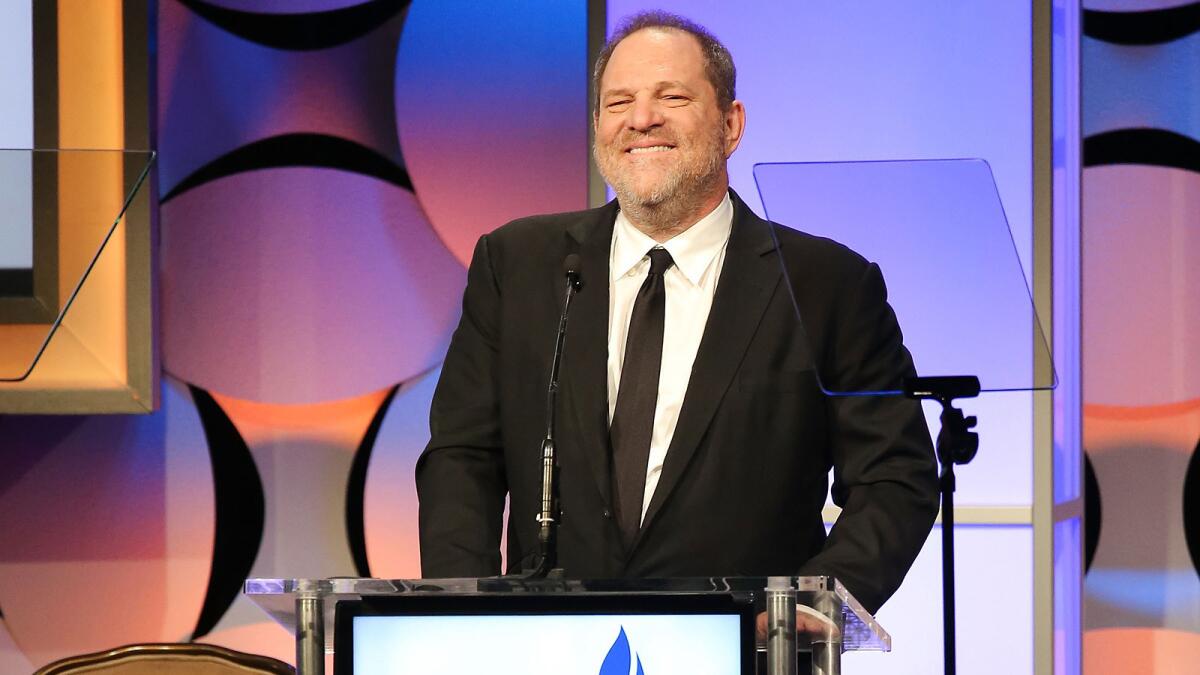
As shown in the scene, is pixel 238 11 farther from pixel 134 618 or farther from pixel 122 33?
pixel 134 618

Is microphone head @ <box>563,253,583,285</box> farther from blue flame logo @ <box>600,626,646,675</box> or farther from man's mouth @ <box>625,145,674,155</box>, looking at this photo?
blue flame logo @ <box>600,626,646,675</box>

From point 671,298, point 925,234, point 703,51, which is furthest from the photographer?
point 703,51

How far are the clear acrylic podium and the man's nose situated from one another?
1.08 meters

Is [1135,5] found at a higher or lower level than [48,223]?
higher

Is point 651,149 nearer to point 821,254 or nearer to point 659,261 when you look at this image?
point 659,261

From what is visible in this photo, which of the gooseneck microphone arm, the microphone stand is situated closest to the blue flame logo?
the gooseneck microphone arm

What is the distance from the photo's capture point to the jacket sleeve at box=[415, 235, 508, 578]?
7.38 ft

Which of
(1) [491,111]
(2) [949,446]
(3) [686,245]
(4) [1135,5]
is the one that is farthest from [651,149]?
(4) [1135,5]

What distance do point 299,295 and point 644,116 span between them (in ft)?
4.77

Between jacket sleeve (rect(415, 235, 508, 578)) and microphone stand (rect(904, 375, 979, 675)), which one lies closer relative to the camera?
microphone stand (rect(904, 375, 979, 675))

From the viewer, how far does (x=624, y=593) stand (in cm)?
151

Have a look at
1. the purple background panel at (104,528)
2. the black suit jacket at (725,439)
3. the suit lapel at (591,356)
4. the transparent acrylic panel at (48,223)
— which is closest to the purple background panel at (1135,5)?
the black suit jacket at (725,439)

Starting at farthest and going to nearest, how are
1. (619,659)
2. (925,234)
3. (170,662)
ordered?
(170,662) < (925,234) < (619,659)

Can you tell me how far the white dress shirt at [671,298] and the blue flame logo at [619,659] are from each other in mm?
790
